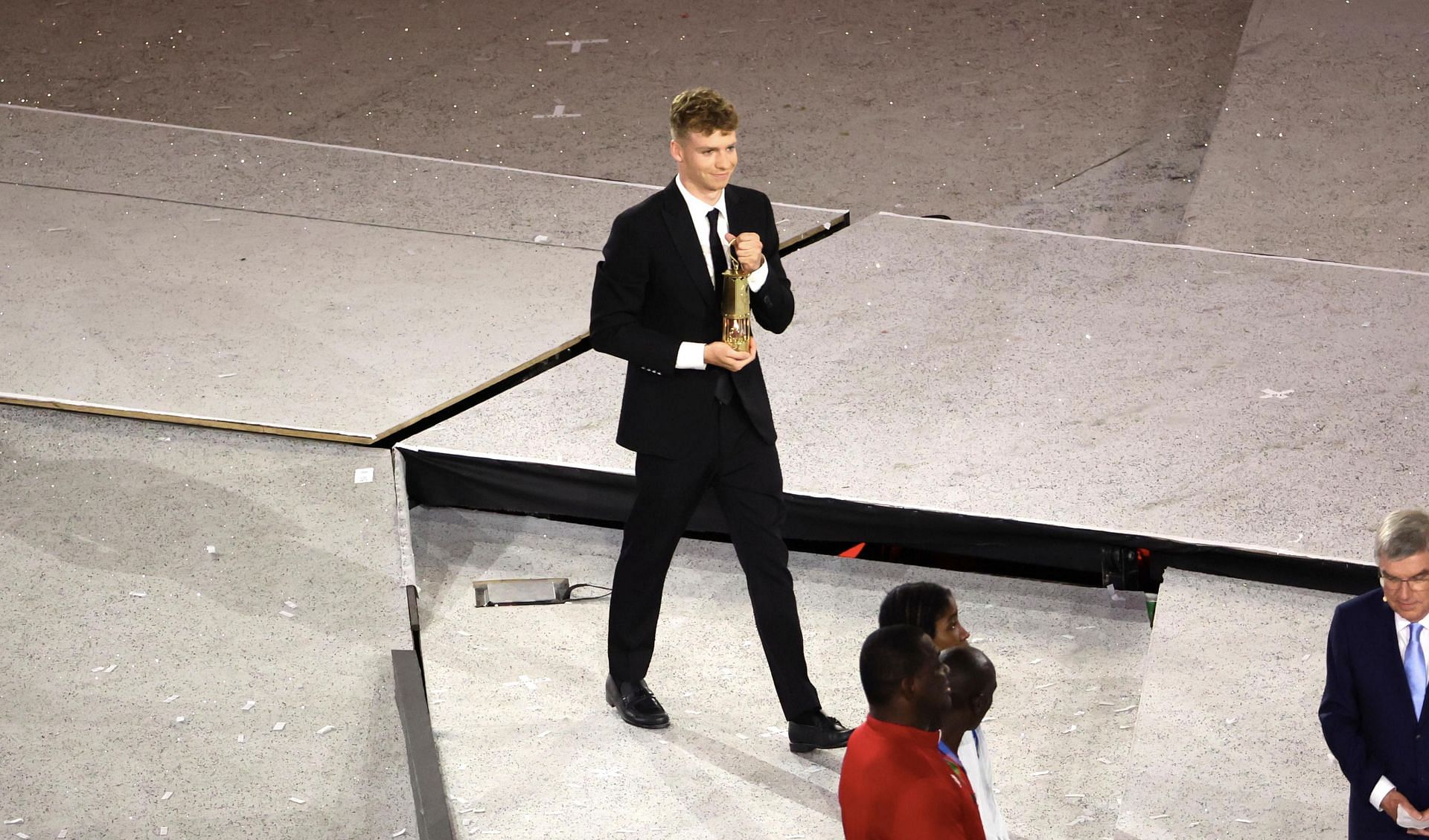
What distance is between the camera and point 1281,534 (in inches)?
161

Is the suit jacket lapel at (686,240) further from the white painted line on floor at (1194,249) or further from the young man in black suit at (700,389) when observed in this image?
the white painted line on floor at (1194,249)

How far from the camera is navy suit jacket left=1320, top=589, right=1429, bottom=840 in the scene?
2822 mm

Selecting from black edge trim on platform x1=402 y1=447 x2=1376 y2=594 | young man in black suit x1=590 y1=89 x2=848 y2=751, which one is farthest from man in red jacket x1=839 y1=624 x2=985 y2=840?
black edge trim on platform x1=402 y1=447 x2=1376 y2=594

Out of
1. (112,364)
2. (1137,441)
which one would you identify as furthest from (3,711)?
(1137,441)

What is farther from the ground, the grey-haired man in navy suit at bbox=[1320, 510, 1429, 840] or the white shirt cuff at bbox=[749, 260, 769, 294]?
the white shirt cuff at bbox=[749, 260, 769, 294]

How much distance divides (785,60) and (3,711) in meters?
5.16

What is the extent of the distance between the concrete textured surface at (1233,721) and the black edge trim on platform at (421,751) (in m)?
1.36

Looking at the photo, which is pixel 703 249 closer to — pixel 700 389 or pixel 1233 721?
pixel 700 389

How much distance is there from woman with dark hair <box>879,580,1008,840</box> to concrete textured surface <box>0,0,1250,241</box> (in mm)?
3906

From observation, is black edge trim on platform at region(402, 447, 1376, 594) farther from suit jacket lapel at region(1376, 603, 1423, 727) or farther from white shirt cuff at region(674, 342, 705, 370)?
suit jacket lapel at region(1376, 603, 1423, 727)

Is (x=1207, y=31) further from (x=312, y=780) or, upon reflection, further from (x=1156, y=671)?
(x=312, y=780)

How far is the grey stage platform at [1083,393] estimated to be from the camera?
14.0 ft

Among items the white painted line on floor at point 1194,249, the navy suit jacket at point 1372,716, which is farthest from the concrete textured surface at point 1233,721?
the white painted line on floor at point 1194,249

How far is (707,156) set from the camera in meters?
3.29
